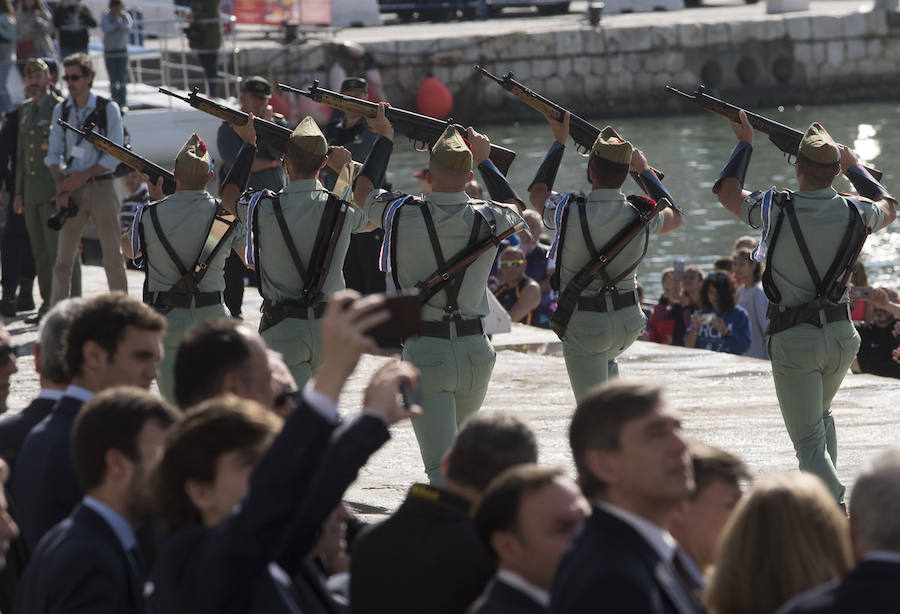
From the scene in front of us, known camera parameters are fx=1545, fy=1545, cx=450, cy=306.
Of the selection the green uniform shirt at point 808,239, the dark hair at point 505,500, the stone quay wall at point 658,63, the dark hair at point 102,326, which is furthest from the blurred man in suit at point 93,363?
the stone quay wall at point 658,63

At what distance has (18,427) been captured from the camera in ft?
13.5

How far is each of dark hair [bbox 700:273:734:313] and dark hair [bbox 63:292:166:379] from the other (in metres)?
6.40

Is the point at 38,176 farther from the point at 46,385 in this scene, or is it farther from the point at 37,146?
the point at 46,385

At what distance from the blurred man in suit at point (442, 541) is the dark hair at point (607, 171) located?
11.4 ft

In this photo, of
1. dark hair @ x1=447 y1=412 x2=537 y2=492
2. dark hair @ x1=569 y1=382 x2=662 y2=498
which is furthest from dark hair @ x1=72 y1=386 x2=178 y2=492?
dark hair @ x1=569 y1=382 x2=662 y2=498

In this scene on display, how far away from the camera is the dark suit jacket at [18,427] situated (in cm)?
407

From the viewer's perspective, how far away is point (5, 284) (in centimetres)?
1155

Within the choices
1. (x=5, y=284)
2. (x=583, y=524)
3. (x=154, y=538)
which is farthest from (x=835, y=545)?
(x=5, y=284)

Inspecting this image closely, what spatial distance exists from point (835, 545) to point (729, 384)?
6.30 metres

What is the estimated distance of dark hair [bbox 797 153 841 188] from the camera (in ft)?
21.3

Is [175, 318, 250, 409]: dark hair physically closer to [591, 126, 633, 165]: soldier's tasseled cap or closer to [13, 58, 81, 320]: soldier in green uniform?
[591, 126, 633, 165]: soldier's tasseled cap

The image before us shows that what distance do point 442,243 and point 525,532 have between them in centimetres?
322

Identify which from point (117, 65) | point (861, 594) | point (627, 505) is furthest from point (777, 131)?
point (117, 65)

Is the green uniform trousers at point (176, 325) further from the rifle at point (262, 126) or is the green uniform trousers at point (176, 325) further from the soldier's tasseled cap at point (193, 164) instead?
the rifle at point (262, 126)
